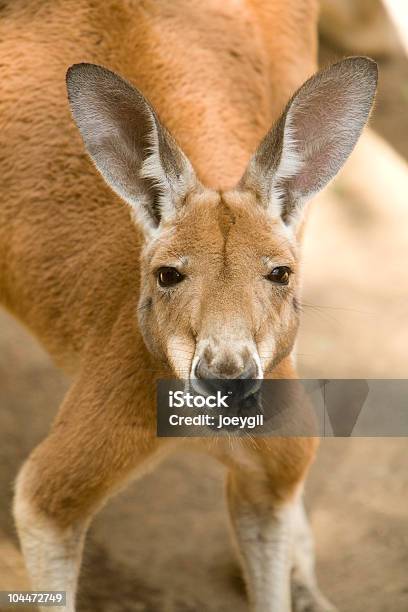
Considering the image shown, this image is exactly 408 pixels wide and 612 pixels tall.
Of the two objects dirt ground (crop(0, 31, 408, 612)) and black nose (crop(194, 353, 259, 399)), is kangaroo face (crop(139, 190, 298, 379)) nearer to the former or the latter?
black nose (crop(194, 353, 259, 399))

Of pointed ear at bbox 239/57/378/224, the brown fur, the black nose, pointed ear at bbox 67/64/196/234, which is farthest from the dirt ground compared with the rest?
the black nose

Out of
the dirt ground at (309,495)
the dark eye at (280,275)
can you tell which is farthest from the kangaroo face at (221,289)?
the dirt ground at (309,495)

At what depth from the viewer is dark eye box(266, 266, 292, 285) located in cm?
253

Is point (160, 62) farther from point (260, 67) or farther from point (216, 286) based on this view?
point (216, 286)

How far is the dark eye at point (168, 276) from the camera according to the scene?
2.53m

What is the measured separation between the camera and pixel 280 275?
2.54 meters

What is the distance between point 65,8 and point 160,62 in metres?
0.37

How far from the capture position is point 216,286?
244 centimetres

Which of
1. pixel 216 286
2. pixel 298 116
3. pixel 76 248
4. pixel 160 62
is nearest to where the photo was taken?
pixel 216 286

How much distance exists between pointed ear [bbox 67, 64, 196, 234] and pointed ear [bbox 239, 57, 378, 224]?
19 cm

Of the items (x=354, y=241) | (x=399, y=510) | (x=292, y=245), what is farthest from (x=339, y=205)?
(x=292, y=245)

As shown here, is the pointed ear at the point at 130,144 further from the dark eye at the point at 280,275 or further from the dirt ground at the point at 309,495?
the dirt ground at the point at 309,495

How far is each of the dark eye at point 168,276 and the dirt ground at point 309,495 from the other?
3.65ft

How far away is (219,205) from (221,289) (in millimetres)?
272
